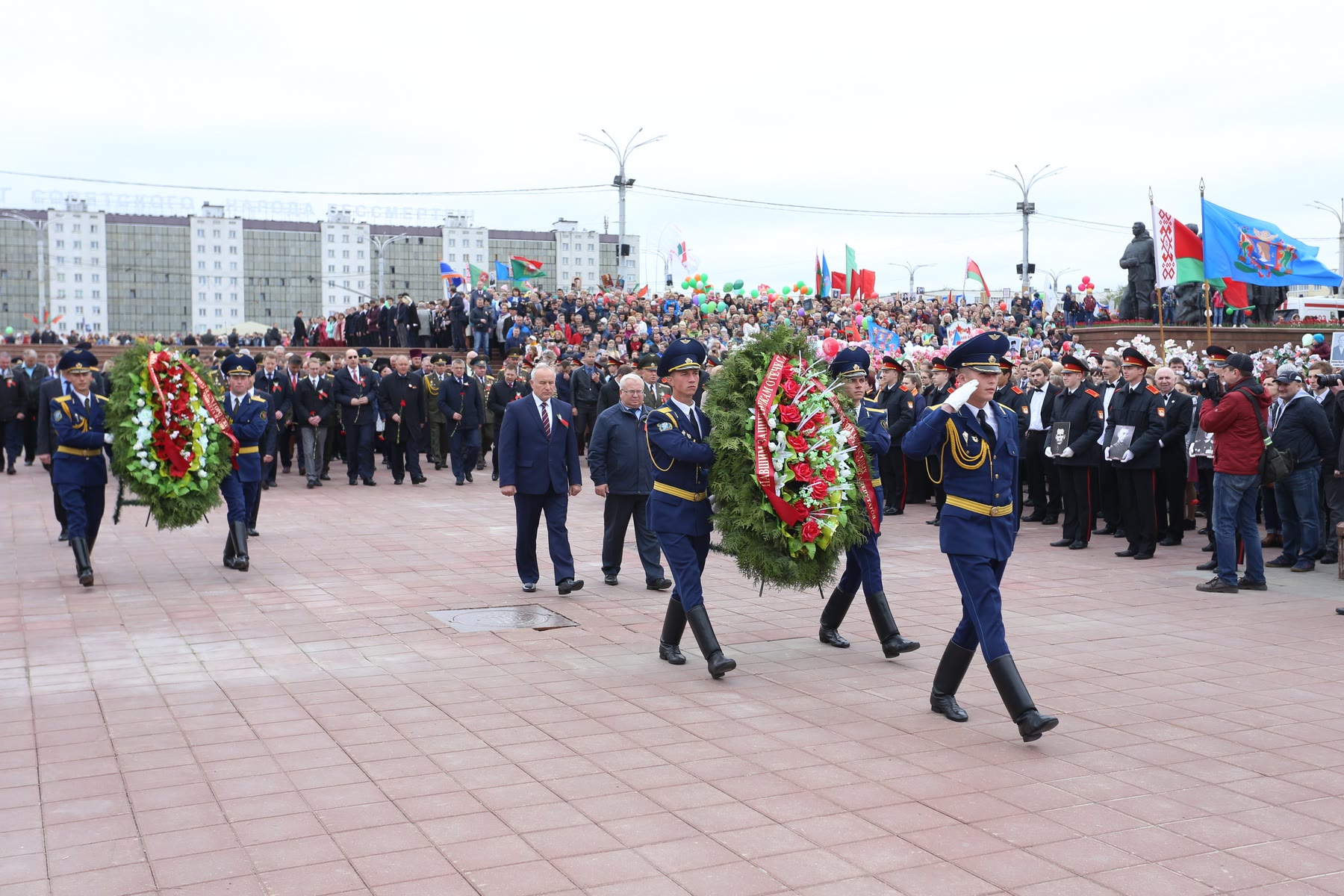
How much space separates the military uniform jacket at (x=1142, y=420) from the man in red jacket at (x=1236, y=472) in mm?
2011

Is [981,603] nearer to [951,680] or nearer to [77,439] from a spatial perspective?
[951,680]

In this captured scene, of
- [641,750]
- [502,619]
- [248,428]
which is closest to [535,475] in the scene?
[502,619]

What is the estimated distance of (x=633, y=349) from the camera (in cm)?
2675

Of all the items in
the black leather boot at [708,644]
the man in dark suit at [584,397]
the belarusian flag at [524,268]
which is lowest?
the black leather boot at [708,644]

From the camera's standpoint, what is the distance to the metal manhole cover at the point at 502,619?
8.73m

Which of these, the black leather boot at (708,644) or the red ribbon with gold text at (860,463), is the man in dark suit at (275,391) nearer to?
the black leather boot at (708,644)

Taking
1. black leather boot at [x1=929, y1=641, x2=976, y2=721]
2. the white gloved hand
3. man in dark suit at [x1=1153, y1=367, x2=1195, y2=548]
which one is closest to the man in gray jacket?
black leather boot at [x1=929, y1=641, x2=976, y2=721]

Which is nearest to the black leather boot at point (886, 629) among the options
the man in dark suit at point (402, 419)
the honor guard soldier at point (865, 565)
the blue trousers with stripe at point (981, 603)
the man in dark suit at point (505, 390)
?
the honor guard soldier at point (865, 565)

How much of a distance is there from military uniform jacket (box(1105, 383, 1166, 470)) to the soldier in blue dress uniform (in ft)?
28.0

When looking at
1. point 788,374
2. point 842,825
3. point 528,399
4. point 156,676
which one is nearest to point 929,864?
point 842,825

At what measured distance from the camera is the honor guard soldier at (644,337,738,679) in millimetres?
7418

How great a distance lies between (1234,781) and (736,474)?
321 centimetres

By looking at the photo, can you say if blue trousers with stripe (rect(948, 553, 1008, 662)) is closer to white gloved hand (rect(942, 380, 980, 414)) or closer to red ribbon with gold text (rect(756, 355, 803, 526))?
white gloved hand (rect(942, 380, 980, 414))

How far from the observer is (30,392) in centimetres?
2112
